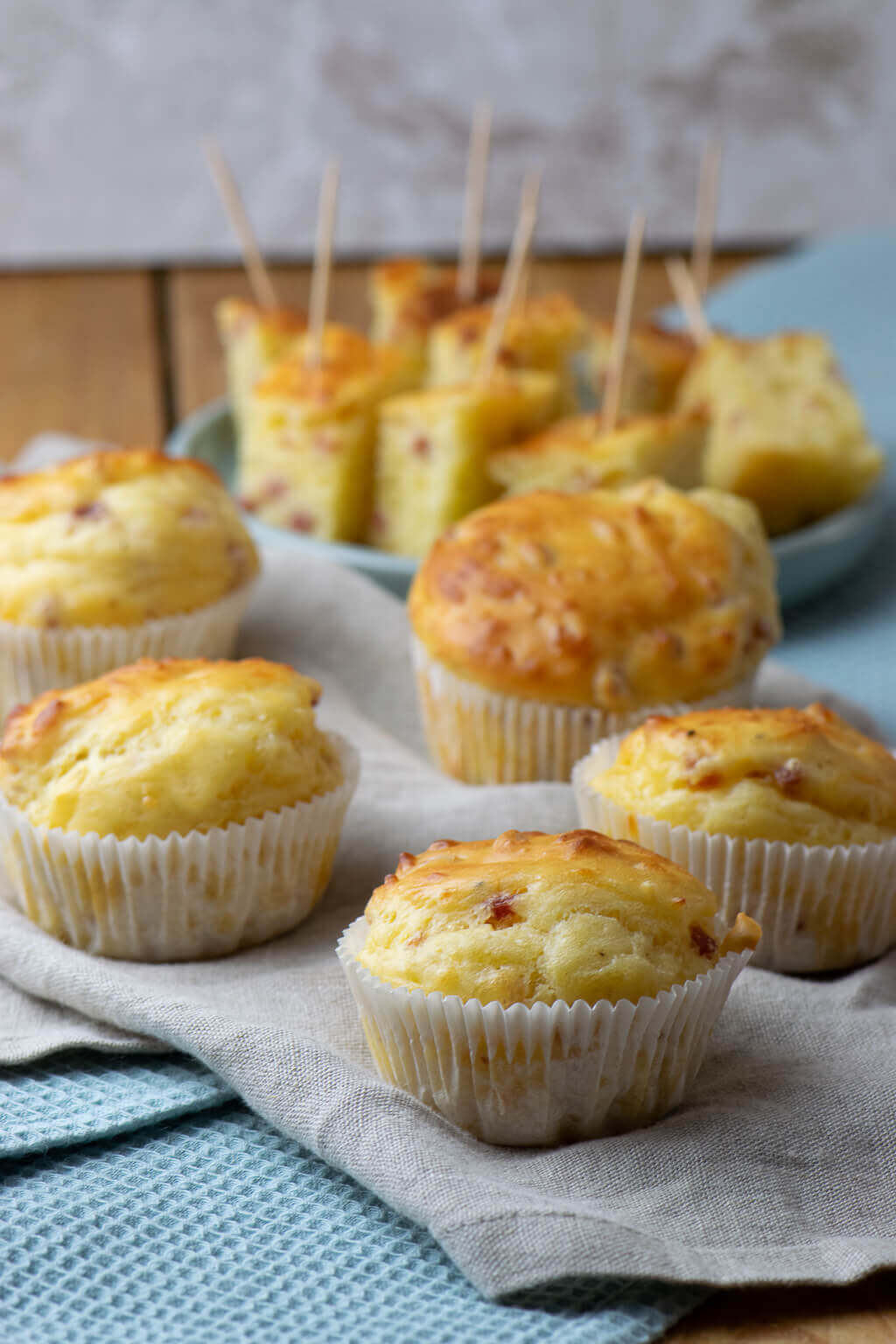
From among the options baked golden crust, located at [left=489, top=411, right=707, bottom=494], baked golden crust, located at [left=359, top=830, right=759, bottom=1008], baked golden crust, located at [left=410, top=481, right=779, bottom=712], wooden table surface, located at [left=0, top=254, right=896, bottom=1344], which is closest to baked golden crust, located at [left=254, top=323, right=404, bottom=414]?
baked golden crust, located at [left=489, top=411, right=707, bottom=494]

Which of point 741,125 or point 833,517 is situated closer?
point 833,517

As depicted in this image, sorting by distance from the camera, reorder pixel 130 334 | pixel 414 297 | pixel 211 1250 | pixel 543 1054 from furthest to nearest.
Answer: pixel 130 334
pixel 414 297
pixel 543 1054
pixel 211 1250

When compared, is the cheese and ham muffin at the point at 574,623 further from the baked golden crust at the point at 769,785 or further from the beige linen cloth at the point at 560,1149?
the baked golden crust at the point at 769,785

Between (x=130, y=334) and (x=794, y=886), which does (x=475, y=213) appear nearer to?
(x=130, y=334)

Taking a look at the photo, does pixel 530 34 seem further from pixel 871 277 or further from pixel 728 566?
pixel 728 566

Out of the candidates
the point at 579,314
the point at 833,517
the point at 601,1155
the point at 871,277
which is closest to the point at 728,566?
the point at 833,517

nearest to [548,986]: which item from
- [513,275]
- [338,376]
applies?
Answer: [513,275]
